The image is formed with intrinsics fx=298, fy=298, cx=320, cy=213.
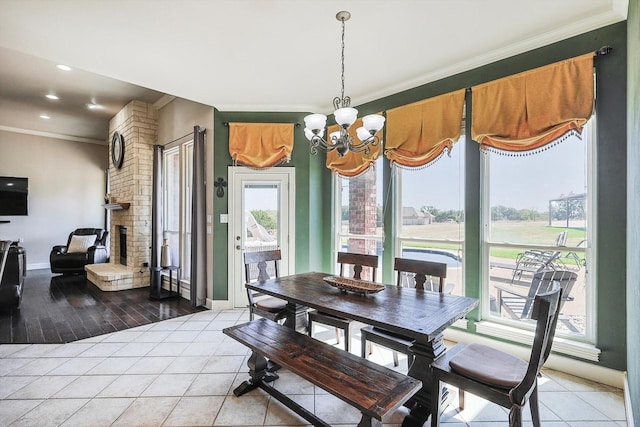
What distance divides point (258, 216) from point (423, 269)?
252 cm

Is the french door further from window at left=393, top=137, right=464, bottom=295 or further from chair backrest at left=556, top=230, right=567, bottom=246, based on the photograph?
chair backrest at left=556, top=230, right=567, bottom=246

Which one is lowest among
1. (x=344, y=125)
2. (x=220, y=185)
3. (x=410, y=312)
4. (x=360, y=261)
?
(x=410, y=312)

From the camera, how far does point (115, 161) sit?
5.85 meters

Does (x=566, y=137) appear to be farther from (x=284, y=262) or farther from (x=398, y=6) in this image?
(x=284, y=262)

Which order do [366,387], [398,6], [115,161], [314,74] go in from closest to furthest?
[366,387] < [398,6] < [314,74] < [115,161]

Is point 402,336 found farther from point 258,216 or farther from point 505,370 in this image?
point 258,216

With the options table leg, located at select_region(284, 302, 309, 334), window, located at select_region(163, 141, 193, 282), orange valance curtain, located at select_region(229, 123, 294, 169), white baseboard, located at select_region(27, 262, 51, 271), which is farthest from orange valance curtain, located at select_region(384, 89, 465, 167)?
white baseboard, located at select_region(27, 262, 51, 271)

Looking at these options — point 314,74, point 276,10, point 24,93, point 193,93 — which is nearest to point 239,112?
point 193,93

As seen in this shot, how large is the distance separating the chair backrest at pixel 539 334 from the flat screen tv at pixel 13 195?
9.12m

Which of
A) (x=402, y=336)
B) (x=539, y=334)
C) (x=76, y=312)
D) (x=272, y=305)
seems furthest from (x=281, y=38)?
(x=76, y=312)

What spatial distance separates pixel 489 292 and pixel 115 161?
6.63 m

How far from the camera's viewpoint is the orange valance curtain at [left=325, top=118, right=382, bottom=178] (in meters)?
3.79

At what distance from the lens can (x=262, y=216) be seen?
430 centimetres

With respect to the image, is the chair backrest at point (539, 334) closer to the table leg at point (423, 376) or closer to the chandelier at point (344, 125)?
the table leg at point (423, 376)
